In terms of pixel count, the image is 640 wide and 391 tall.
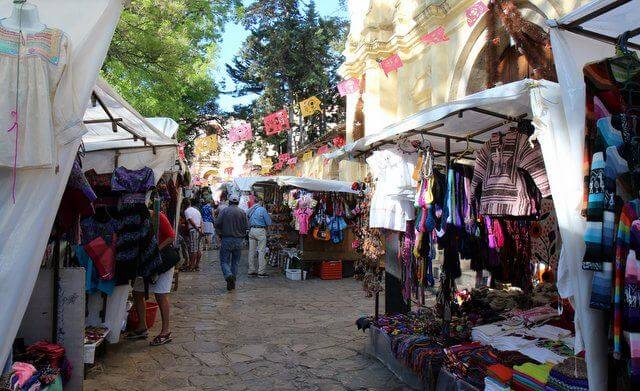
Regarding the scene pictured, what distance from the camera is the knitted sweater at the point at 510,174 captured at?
12.2 feet

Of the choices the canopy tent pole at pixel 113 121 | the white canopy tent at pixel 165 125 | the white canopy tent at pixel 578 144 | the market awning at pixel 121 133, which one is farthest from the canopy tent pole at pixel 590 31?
the white canopy tent at pixel 165 125

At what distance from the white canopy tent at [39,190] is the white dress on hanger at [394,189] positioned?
324 centimetres

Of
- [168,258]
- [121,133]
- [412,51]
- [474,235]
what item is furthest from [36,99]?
[412,51]

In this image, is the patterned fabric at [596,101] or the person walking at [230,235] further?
the person walking at [230,235]

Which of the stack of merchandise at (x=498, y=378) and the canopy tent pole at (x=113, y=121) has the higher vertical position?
the canopy tent pole at (x=113, y=121)

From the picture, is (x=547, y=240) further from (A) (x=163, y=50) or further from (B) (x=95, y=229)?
(A) (x=163, y=50)

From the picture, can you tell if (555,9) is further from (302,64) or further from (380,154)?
(302,64)

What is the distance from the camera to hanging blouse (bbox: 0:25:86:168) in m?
2.63

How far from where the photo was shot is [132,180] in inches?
217

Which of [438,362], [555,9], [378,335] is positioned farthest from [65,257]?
[555,9]

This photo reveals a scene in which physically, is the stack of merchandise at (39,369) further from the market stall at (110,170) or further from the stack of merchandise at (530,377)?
the stack of merchandise at (530,377)

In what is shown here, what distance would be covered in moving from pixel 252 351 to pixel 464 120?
151 inches

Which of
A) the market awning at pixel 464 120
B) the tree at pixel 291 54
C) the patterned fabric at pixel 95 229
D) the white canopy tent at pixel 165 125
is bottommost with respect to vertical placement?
the patterned fabric at pixel 95 229

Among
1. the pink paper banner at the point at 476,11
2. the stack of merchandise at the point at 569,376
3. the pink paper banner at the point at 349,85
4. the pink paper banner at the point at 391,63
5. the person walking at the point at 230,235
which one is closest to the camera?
the stack of merchandise at the point at 569,376
